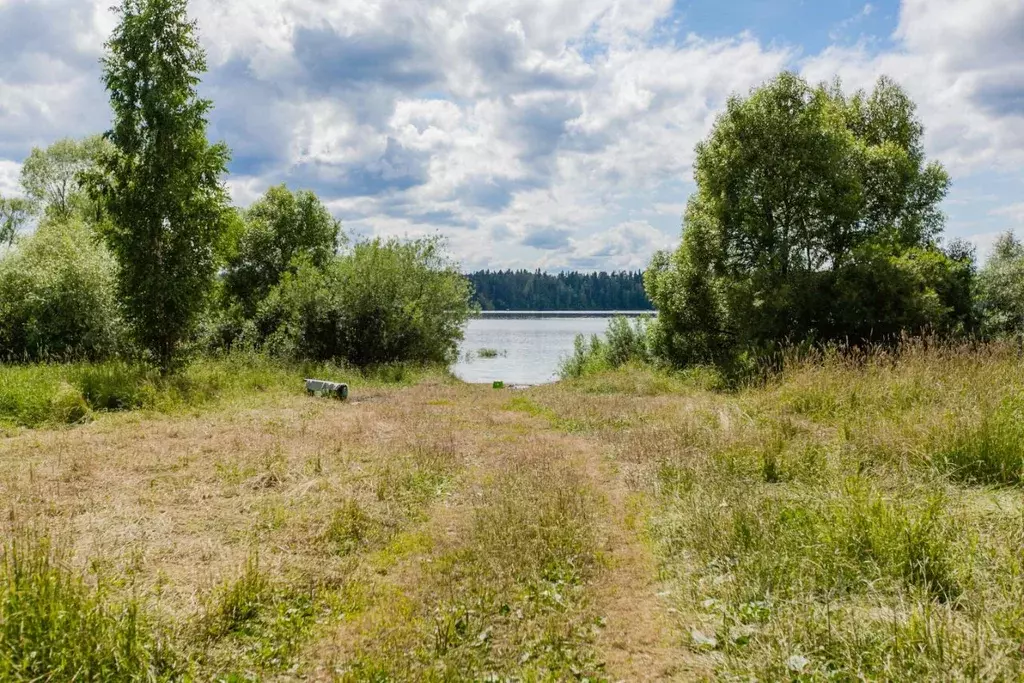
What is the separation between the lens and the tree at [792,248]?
76.2 feet

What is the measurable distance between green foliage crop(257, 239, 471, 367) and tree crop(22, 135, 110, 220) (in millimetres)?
26090

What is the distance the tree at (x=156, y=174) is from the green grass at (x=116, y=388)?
1894 millimetres

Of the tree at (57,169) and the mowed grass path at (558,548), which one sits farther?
the tree at (57,169)

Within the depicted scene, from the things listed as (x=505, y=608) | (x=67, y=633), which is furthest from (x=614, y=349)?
(x=67, y=633)

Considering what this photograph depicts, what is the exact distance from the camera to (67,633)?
162 inches

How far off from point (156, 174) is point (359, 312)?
14088 millimetres

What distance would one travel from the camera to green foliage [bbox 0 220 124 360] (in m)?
21.9

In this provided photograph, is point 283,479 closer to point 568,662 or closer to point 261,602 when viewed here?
point 261,602

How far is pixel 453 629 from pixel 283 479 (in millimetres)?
5168

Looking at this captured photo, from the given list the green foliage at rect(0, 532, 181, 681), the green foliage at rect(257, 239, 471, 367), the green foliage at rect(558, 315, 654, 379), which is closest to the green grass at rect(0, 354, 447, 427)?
the green foliage at rect(257, 239, 471, 367)

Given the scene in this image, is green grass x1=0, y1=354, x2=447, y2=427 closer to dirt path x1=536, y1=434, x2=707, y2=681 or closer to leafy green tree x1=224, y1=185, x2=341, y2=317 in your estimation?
dirt path x1=536, y1=434, x2=707, y2=681

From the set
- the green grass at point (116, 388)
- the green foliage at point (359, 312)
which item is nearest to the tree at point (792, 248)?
the green foliage at point (359, 312)

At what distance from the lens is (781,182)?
25453mm

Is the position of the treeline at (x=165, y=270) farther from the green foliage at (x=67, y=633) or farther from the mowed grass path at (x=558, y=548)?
the green foliage at (x=67, y=633)
